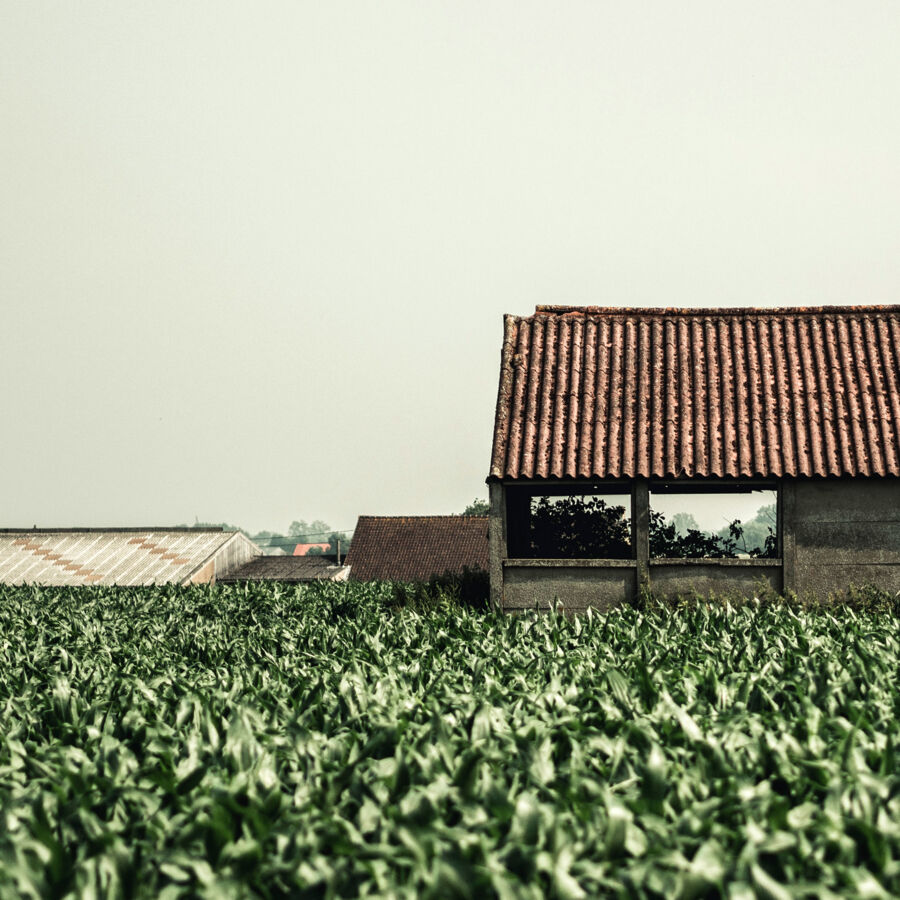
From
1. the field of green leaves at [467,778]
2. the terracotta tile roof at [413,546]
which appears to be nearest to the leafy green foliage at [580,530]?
the field of green leaves at [467,778]

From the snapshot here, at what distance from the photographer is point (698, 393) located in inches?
715

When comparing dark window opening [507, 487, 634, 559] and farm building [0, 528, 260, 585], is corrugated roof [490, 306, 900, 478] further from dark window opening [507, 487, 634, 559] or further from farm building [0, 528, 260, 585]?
farm building [0, 528, 260, 585]

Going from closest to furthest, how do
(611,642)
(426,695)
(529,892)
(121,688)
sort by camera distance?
1. (529,892)
2. (426,695)
3. (121,688)
4. (611,642)

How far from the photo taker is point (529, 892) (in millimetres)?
3418

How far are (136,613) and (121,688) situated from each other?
9780 millimetres

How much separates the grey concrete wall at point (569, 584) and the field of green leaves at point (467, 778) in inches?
304

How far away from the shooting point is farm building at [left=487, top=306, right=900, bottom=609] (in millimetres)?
16453

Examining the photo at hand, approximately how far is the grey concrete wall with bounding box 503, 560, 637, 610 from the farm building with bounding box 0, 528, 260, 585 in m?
20.0

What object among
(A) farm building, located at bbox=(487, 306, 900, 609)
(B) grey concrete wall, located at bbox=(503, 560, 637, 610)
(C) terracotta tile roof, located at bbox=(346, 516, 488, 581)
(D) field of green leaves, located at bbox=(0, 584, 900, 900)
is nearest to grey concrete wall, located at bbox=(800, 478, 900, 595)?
(A) farm building, located at bbox=(487, 306, 900, 609)

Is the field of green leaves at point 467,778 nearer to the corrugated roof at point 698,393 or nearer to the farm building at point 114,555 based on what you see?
the corrugated roof at point 698,393

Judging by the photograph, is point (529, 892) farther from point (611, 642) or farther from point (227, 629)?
point (227, 629)

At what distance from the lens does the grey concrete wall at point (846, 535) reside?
16.3m

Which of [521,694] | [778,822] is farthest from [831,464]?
[778,822]

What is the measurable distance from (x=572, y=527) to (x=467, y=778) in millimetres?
16432
